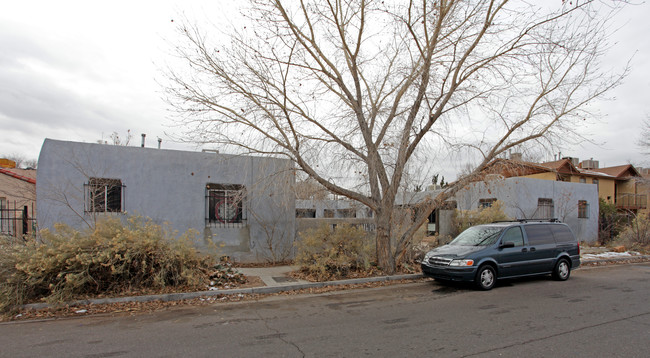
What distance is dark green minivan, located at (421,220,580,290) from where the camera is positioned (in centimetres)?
857

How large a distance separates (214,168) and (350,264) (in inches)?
213

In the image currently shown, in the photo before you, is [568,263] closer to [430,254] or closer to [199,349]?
[430,254]

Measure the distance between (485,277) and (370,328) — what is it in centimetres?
429

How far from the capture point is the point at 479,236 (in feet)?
31.5

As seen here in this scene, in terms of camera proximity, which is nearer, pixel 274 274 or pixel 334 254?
pixel 334 254

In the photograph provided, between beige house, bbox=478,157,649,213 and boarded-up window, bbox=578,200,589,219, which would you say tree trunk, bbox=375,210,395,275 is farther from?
beige house, bbox=478,157,649,213

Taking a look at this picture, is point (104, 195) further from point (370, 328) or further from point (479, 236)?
point (479, 236)

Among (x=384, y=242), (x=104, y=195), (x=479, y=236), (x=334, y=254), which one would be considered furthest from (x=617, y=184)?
(x=104, y=195)

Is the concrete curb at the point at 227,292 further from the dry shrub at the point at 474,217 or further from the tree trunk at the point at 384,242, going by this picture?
the dry shrub at the point at 474,217

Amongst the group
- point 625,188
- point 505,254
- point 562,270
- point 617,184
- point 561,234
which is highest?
point 617,184

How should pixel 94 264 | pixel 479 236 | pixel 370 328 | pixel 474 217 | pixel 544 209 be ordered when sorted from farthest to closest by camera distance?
pixel 544 209
pixel 474 217
pixel 479 236
pixel 94 264
pixel 370 328

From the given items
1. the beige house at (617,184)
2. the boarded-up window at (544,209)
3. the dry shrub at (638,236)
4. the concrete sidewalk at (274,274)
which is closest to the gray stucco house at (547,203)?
the boarded-up window at (544,209)

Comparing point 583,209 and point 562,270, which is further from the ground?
point 583,209

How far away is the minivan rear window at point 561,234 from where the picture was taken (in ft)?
33.3
